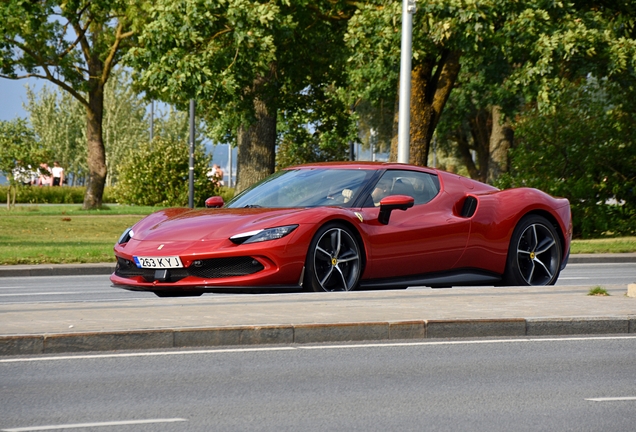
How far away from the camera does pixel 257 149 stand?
28156 millimetres

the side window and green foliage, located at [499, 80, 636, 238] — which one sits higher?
green foliage, located at [499, 80, 636, 238]

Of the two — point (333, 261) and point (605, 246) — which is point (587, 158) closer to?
point (605, 246)

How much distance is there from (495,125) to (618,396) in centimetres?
3632

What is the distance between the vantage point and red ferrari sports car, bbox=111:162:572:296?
1004 cm

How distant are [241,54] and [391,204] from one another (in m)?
14.9

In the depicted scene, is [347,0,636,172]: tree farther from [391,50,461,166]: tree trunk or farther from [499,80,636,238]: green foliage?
[499,80,636,238]: green foliage

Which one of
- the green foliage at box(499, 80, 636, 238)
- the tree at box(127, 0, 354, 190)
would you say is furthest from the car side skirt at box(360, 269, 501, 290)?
the green foliage at box(499, 80, 636, 238)

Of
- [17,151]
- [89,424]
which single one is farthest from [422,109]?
[89,424]

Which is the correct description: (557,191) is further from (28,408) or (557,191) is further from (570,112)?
(28,408)

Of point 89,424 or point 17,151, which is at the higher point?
point 17,151

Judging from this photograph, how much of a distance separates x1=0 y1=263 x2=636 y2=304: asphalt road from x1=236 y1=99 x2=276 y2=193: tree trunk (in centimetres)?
1018

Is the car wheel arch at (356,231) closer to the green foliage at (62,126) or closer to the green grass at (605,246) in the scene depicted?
the green grass at (605,246)

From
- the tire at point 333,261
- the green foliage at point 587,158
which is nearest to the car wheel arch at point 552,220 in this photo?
the tire at point 333,261

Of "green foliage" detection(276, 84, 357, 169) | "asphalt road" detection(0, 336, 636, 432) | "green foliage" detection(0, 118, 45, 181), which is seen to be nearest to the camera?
"asphalt road" detection(0, 336, 636, 432)
